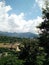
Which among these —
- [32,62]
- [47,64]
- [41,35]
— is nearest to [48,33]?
[41,35]

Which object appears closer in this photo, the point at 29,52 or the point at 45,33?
the point at 45,33

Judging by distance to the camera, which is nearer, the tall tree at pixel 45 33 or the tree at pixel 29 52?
the tall tree at pixel 45 33

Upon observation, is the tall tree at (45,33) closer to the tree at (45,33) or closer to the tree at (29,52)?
the tree at (45,33)

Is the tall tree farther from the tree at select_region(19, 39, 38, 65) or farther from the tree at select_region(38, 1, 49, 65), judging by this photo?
the tree at select_region(19, 39, 38, 65)

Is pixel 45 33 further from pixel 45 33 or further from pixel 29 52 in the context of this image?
pixel 29 52

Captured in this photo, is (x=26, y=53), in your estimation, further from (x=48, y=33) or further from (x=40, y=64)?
(x=48, y=33)

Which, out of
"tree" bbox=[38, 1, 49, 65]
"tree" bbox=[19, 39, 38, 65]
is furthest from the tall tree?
"tree" bbox=[19, 39, 38, 65]

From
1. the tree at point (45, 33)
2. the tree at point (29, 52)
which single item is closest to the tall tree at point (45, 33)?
the tree at point (45, 33)

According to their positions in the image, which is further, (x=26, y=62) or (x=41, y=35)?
(x=26, y=62)

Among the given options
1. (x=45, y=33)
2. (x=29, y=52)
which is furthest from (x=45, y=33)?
(x=29, y=52)

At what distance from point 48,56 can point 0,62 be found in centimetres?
1781

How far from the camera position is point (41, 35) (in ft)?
80.4

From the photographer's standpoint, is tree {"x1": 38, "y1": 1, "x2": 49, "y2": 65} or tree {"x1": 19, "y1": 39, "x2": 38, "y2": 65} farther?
tree {"x1": 19, "y1": 39, "x2": 38, "y2": 65}

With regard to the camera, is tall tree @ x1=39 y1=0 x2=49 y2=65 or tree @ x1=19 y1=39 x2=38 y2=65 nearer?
tall tree @ x1=39 y1=0 x2=49 y2=65
